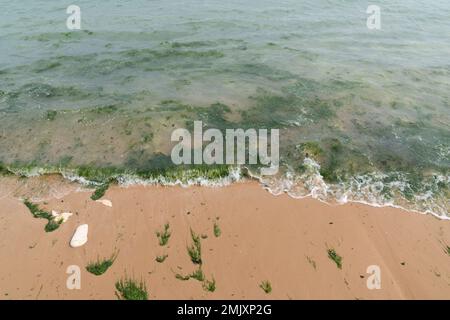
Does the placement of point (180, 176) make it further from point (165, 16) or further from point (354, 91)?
point (165, 16)

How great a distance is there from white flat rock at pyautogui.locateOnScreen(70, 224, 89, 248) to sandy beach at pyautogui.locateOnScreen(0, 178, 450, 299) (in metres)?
0.15

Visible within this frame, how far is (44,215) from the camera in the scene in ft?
31.9

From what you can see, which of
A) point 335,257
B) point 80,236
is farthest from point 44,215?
point 335,257

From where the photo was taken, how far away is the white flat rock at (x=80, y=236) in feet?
29.2

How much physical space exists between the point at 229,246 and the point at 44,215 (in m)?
5.19

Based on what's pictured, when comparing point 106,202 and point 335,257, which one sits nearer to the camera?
point 335,257

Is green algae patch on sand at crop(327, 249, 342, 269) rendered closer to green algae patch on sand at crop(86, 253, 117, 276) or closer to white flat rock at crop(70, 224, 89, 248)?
green algae patch on sand at crop(86, 253, 117, 276)

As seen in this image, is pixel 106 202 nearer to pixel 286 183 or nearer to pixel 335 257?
pixel 286 183

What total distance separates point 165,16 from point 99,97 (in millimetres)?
12136

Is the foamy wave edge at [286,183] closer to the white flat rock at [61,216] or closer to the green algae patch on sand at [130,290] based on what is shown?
the white flat rock at [61,216]

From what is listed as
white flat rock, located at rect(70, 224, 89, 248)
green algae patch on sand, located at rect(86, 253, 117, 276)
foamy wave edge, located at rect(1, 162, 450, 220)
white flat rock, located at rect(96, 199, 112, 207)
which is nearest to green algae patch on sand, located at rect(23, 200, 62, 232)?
white flat rock, located at rect(70, 224, 89, 248)

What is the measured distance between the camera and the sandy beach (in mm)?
7984

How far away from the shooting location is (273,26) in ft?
78.1

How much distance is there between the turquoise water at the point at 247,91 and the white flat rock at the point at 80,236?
8.45 feet
